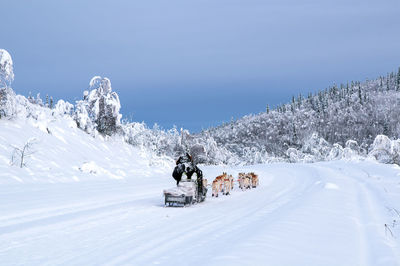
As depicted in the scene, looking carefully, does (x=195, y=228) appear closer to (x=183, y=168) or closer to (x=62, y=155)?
(x=183, y=168)

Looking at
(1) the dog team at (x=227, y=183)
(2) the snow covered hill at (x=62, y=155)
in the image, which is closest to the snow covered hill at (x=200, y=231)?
(1) the dog team at (x=227, y=183)

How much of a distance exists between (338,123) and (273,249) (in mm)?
195885

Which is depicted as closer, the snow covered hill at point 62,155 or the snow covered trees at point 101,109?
the snow covered hill at point 62,155

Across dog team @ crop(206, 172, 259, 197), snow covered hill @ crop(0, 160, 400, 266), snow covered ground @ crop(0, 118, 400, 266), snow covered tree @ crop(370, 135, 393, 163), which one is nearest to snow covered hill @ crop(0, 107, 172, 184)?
snow covered ground @ crop(0, 118, 400, 266)

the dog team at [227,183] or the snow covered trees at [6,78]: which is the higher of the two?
the snow covered trees at [6,78]

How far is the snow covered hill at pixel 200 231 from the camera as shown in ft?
18.1

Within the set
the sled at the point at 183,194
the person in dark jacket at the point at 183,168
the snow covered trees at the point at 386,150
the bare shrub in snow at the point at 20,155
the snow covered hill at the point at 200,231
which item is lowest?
the snow covered hill at the point at 200,231

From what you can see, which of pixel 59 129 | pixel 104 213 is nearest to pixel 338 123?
pixel 59 129

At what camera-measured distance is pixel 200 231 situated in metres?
7.42

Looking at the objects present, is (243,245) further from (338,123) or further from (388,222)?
(338,123)

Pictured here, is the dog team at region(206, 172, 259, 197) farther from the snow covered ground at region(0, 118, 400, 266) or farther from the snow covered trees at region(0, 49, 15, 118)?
the snow covered trees at region(0, 49, 15, 118)

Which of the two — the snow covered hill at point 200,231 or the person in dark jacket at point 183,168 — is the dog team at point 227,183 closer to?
the snow covered hill at point 200,231

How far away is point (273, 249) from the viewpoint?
5.89 meters

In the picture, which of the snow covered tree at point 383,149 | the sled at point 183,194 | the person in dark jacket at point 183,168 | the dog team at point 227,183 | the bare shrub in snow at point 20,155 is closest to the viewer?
the sled at point 183,194
